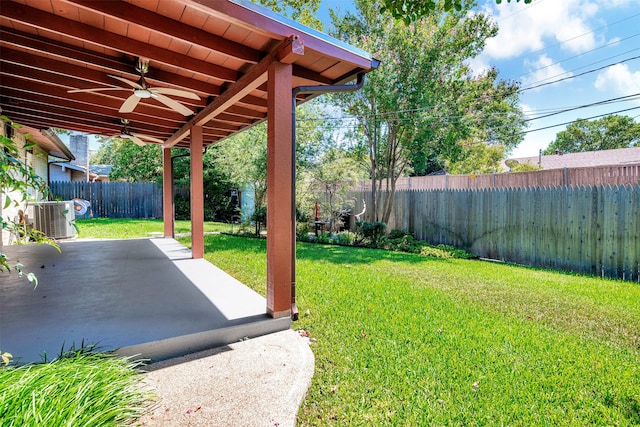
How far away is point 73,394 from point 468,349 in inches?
110

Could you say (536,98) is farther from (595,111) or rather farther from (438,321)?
(438,321)

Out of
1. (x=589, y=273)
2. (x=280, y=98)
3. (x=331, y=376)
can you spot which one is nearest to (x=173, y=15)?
(x=280, y=98)

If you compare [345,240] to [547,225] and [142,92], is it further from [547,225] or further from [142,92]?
[142,92]

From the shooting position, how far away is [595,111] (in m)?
12.1

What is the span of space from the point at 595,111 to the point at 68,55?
51.7 ft

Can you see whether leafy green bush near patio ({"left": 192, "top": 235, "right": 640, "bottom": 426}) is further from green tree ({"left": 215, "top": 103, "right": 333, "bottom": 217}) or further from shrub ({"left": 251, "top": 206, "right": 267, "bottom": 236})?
green tree ({"left": 215, "top": 103, "right": 333, "bottom": 217})

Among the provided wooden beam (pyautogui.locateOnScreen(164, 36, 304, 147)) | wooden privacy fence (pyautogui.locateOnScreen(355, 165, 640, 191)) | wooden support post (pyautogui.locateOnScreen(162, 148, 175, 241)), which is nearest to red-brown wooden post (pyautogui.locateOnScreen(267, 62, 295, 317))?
wooden beam (pyautogui.locateOnScreen(164, 36, 304, 147))

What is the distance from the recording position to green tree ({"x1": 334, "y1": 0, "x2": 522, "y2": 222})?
878 cm

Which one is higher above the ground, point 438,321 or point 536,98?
point 536,98

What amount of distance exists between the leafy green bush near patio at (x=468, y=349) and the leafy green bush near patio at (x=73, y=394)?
1026mm

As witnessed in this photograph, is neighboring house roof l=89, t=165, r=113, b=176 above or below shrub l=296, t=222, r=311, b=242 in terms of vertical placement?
above

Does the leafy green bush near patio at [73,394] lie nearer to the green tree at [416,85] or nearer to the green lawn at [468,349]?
the green lawn at [468,349]

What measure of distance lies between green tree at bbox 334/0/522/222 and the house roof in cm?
542

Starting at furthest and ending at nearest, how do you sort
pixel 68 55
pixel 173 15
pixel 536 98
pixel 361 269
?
pixel 536 98 < pixel 361 269 < pixel 68 55 < pixel 173 15
